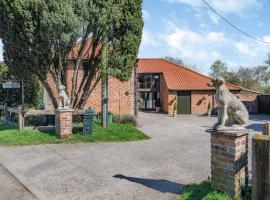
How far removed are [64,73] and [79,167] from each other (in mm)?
6666

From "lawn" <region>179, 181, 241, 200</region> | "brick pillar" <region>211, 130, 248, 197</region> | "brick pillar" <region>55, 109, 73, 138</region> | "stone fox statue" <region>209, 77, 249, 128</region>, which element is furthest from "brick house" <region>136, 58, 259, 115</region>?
"brick pillar" <region>211, 130, 248, 197</region>

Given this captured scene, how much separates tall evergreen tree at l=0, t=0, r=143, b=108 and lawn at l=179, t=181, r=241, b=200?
8.30 metres

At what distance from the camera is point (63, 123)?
12906 millimetres

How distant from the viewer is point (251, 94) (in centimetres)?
3366

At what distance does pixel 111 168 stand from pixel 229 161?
3879mm

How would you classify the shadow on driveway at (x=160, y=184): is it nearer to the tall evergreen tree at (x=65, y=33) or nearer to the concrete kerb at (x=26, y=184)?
the concrete kerb at (x=26, y=184)

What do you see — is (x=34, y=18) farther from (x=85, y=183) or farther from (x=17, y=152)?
(x=85, y=183)

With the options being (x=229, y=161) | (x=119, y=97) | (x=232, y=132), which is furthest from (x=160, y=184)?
(x=119, y=97)

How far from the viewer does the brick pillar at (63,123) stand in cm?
1289

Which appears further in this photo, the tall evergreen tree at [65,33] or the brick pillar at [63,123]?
the brick pillar at [63,123]

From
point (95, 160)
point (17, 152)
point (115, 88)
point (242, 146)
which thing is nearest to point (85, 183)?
point (95, 160)

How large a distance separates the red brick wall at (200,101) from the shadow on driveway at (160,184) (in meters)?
23.8

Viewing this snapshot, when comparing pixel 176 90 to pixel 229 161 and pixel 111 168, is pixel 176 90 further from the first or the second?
pixel 229 161

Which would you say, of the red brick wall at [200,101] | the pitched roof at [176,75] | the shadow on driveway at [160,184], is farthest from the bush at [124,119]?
the red brick wall at [200,101]
